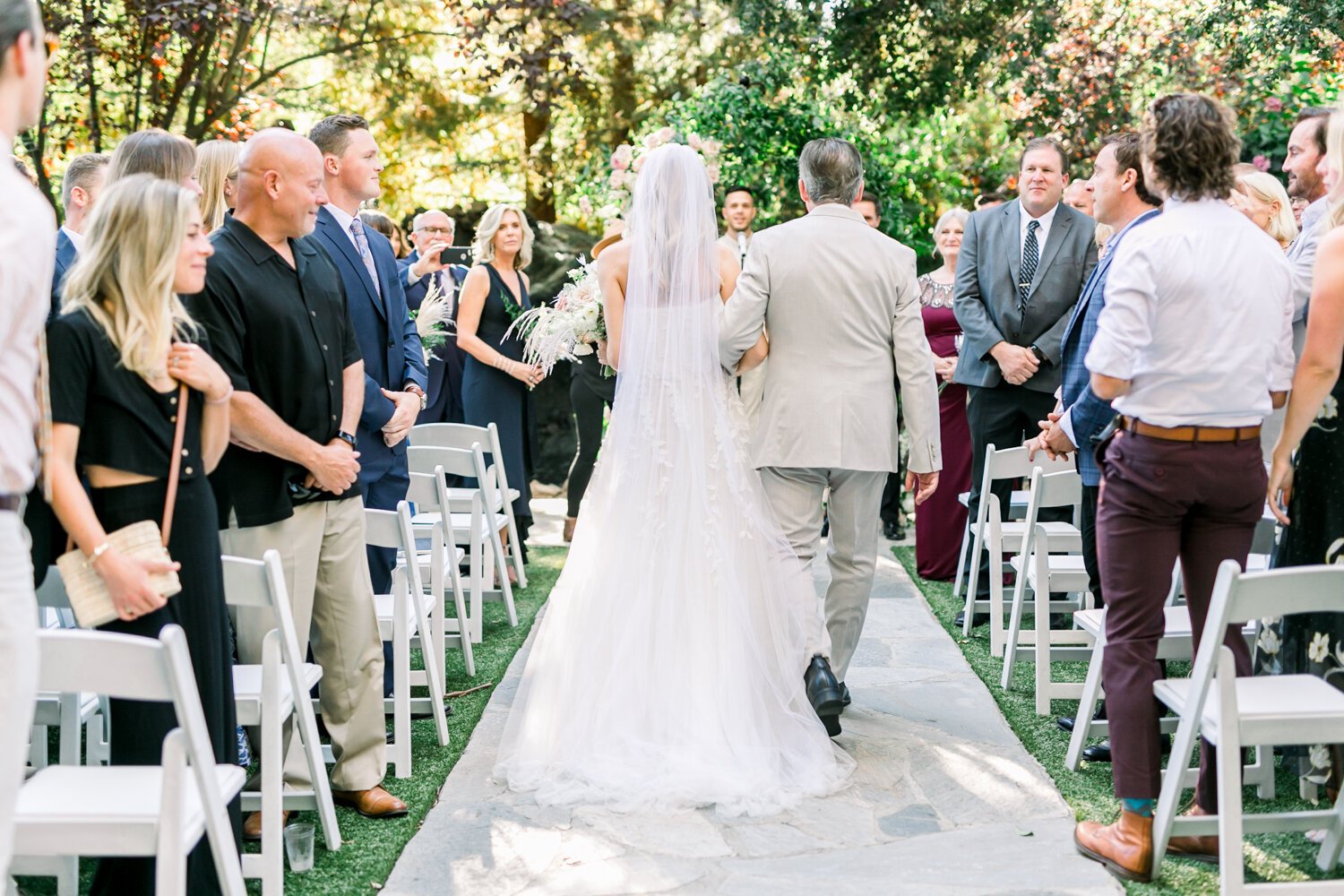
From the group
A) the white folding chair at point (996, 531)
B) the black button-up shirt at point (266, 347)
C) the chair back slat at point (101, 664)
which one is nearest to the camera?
the chair back slat at point (101, 664)

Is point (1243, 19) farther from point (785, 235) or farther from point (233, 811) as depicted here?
point (233, 811)

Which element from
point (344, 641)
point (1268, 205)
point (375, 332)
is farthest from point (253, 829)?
point (1268, 205)

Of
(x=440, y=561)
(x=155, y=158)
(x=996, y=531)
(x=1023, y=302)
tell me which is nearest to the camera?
(x=155, y=158)

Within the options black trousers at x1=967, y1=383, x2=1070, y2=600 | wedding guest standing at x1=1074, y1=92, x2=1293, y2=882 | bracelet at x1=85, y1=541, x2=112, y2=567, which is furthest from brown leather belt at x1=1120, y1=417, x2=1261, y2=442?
black trousers at x1=967, y1=383, x2=1070, y2=600

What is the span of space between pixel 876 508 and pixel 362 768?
6.61 feet

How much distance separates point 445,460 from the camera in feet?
21.1

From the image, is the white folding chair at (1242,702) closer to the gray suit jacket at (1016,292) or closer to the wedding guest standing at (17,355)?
the wedding guest standing at (17,355)

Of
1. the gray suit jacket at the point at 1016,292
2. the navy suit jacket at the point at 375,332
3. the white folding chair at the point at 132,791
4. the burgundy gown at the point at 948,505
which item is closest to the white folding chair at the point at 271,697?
the white folding chair at the point at 132,791

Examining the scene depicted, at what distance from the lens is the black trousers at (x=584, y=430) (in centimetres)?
823

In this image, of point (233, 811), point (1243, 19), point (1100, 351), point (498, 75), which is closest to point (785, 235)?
point (1100, 351)

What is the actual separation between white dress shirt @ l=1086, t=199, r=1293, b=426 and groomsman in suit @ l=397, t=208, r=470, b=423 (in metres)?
5.16

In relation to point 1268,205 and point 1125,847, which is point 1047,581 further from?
point 1268,205

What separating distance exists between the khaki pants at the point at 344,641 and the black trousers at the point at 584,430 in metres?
4.03

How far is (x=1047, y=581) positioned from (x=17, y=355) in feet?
12.5
